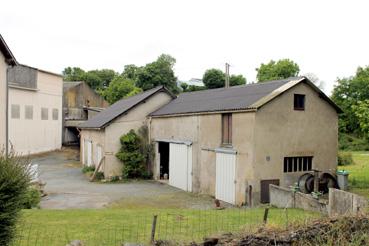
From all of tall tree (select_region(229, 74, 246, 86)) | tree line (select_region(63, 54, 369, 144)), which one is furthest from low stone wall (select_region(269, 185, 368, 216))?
tall tree (select_region(229, 74, 246, 86))

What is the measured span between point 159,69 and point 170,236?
5644 cm

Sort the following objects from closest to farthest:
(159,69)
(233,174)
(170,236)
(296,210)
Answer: (170,236), (296,210), (233,174), (159,69)

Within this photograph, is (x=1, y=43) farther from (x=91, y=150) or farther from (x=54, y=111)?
(x=54, y=111)

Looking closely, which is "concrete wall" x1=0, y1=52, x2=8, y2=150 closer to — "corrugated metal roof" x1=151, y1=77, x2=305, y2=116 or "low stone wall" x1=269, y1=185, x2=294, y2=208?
"corrugated metal roof" x1=151, y1=77, x2=305, y2=116

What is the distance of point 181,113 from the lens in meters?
23.9

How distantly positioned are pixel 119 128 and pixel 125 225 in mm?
16421

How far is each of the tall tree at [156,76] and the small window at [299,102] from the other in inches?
1799

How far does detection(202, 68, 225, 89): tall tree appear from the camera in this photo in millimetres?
63156

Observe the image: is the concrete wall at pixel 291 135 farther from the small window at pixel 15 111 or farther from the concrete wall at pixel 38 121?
the small window at pixel 15 111

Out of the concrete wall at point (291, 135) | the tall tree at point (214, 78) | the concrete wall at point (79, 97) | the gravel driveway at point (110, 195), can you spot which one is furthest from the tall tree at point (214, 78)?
the concrete wall at point (291, 135)

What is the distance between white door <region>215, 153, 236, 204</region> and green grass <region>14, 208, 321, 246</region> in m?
3.94

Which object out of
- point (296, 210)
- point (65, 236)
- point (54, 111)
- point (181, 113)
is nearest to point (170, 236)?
point (65, 236)

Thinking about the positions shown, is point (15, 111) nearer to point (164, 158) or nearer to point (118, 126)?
point (118, 126)

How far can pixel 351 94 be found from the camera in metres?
60.5
